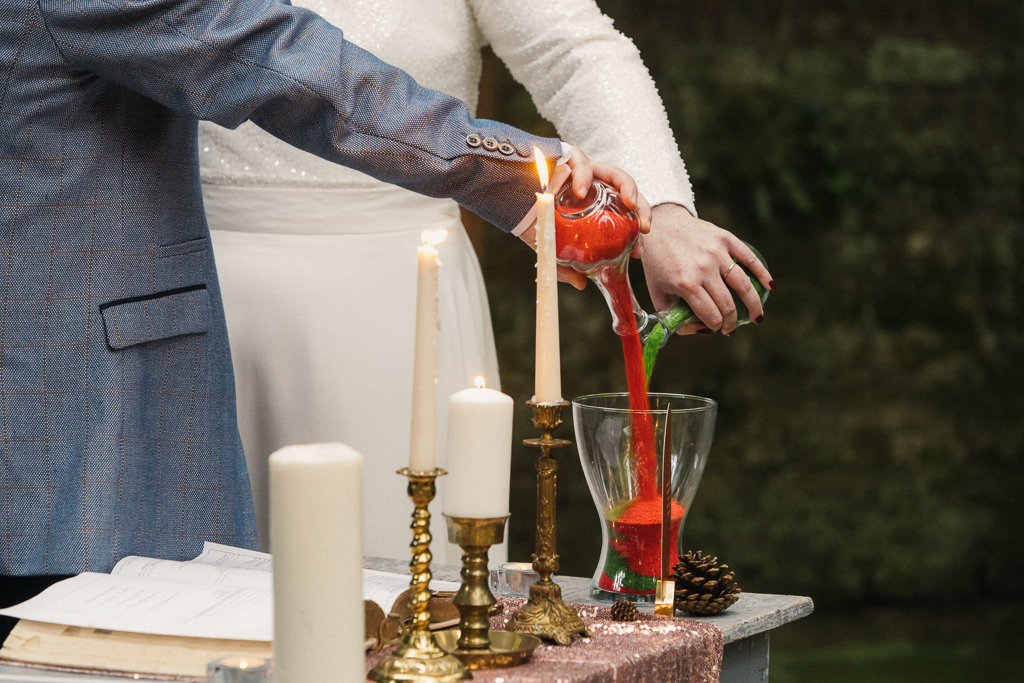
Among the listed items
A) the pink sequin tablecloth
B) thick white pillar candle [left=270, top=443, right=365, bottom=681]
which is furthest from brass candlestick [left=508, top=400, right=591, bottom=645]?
thick white pillar candle [left=270, top=443, right=365, bottom=681]

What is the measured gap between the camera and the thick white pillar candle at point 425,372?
0.64 metres

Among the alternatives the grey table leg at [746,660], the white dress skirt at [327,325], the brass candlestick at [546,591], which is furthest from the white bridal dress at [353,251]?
the brass candlestick at [546,591]

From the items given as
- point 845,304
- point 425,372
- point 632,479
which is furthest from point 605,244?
point 845,304

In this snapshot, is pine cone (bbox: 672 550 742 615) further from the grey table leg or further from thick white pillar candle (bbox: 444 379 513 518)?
thick white pillar candle (bbox: 444 379 513 518)

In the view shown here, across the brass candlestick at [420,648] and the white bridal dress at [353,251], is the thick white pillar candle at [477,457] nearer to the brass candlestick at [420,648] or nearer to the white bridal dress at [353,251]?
the brass candlestick at [420,648]

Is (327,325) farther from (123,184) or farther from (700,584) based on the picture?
(700,584)

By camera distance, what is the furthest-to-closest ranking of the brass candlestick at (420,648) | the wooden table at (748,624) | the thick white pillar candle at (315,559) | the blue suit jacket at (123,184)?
the blue suit jacket at (123,184) < the wooden table at (748,624) < the brass candlestick at (420,648) < the thick white pillar candle at (315,559)

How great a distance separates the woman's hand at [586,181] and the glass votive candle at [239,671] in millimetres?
517

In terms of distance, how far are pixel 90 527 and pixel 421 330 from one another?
1.90ft

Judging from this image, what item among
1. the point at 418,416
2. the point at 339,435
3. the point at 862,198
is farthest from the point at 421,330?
the point at 862,198

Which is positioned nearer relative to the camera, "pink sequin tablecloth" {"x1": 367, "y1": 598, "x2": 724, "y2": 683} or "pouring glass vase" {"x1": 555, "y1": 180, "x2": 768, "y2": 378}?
"pink sequin tablecloth" {"x1": 367, "y1": 598, "x2": 724, "y2": 683}

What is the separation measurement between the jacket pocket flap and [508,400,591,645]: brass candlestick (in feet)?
1.57

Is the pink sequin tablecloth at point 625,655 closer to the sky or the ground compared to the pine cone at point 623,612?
closer to the ground

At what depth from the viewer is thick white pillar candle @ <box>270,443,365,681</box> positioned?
0.56 meters
